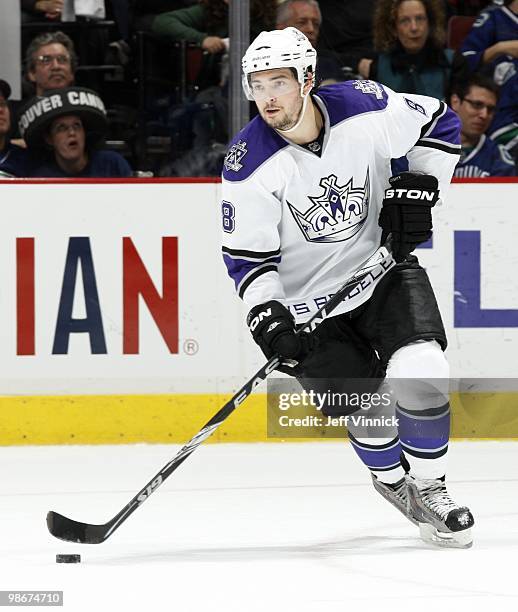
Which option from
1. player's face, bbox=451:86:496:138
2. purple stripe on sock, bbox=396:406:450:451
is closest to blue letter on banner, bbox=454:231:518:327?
player's face, bbox=451:86:496:138

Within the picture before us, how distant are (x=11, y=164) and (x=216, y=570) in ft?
7.58

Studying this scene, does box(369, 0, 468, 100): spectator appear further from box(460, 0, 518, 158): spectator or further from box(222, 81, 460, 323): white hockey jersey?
box(222, 81, 460, 323): white hockey jersey

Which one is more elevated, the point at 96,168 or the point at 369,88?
the point at 369,88

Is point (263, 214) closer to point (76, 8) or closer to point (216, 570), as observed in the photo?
point (216, 570)

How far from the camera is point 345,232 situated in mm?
3166

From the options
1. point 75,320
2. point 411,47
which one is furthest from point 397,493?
point 411,47

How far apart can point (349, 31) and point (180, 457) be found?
2707mm

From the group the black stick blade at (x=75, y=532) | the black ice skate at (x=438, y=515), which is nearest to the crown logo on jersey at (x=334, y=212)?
the black ice skate at (x=438, y=515)

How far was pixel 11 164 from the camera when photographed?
4.78 meters

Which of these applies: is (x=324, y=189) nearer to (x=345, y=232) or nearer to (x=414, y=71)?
(x=345, y=232)

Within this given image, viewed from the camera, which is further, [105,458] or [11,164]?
[11,164]

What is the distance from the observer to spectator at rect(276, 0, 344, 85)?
508 centimetres

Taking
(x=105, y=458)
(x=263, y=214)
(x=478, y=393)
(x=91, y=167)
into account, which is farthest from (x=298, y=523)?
(x=91, y=167)

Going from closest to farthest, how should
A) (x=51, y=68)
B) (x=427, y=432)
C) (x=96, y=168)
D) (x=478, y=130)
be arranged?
(x=427, y=432) → (x=96, y=168) → (x=51, y=68) → (x=478, y=130)
